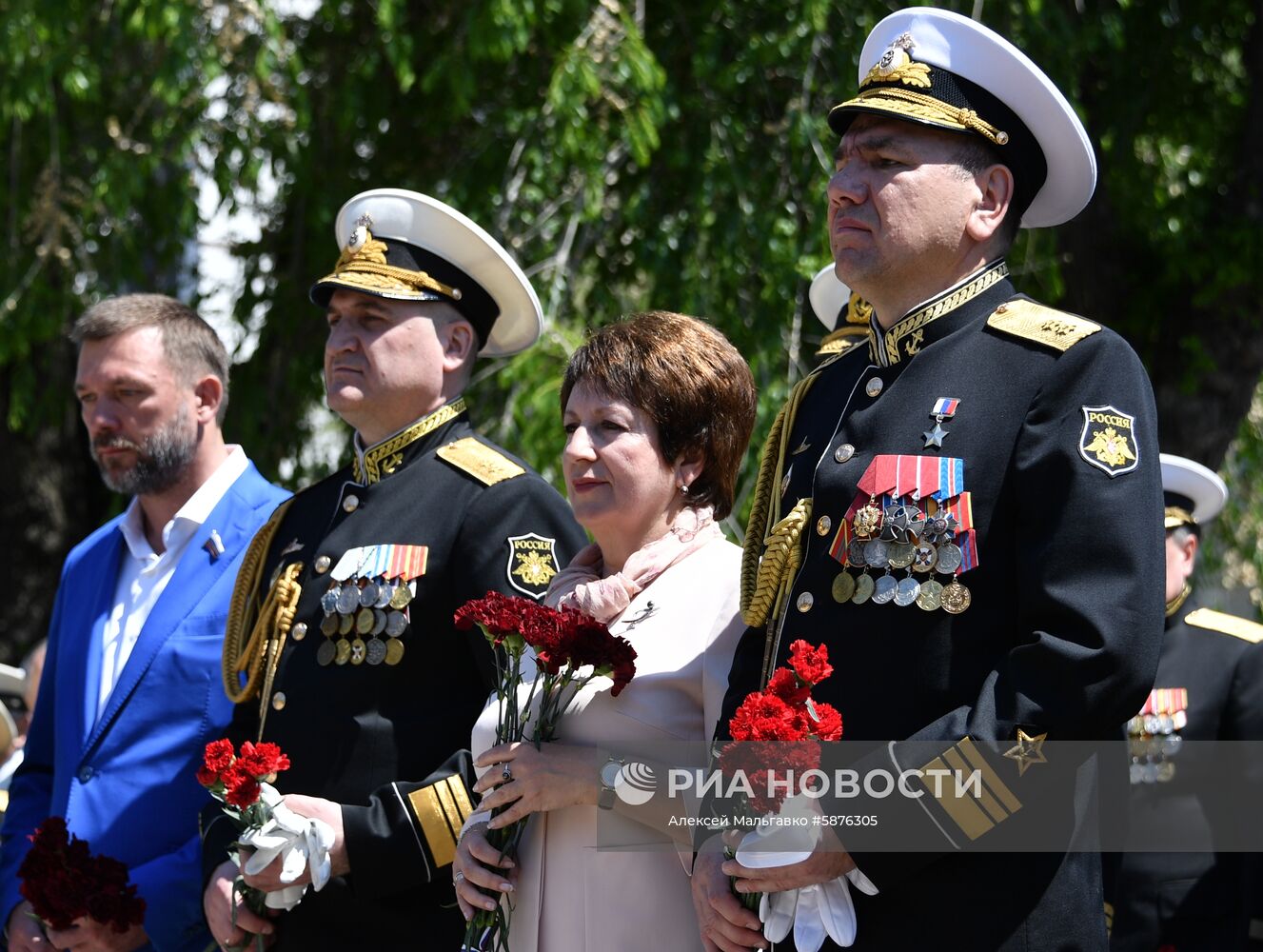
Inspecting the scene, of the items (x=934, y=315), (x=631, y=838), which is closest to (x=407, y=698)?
(x=631, y=838)

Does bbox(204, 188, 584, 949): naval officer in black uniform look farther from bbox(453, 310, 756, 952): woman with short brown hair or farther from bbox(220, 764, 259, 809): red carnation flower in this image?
bbox(453, 310, 756, 952): woman with short brown hair

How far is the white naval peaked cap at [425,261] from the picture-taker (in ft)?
12.9

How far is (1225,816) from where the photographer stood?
15.3 ft

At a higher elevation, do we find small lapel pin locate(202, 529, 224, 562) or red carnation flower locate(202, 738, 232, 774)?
small lapel pin locate(202, 529, 224, 562)

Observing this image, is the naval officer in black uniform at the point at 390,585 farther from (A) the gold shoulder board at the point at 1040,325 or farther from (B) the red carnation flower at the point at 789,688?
(A) the gold shoulder board at the point at 1040,325

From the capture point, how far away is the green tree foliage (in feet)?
19.9

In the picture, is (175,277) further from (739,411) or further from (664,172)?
(739,411)

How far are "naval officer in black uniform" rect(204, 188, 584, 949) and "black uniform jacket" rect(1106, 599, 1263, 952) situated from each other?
198 cm

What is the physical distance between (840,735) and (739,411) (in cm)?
95

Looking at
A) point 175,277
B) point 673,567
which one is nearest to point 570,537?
point 673,567

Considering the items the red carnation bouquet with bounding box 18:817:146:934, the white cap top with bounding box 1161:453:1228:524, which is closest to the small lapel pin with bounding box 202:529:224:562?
the red carnation bouquet with bounding box 18:817:146:934

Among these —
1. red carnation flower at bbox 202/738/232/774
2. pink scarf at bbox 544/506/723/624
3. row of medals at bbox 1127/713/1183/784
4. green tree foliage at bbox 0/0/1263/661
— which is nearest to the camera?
pink scarf at bbox 544/506/723/624

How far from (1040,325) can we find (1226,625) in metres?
2.49

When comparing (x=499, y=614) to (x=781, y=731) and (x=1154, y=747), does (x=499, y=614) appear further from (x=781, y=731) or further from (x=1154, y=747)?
(x=1154, y=747)
